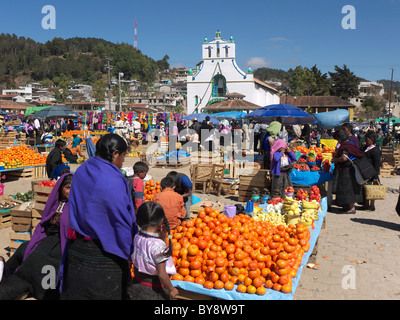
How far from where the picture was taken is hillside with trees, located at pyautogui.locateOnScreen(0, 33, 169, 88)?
139 meters

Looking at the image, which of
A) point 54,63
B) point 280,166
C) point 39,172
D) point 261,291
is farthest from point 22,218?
point 54,63

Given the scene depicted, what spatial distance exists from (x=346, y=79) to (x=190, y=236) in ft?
222

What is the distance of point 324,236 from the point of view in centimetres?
652

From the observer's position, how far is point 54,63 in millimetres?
142750

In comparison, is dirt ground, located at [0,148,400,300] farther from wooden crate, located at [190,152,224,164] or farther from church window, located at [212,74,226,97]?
church window, located at [212,74,226,97]

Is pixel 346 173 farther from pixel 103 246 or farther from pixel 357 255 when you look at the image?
pixel 103 246

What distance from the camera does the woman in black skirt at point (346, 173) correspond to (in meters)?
7.64

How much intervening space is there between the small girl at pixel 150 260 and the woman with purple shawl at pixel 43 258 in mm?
1208

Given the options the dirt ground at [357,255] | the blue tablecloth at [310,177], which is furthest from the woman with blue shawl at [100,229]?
the blue tablecloth at [310,177]

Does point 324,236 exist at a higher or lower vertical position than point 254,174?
lower

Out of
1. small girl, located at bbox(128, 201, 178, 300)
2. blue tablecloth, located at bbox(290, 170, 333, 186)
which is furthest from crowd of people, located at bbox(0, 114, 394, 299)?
blue tablecloth, located at bbox(290, 170, 333, 186)

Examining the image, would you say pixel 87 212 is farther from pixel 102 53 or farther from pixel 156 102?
pixel 102 53
